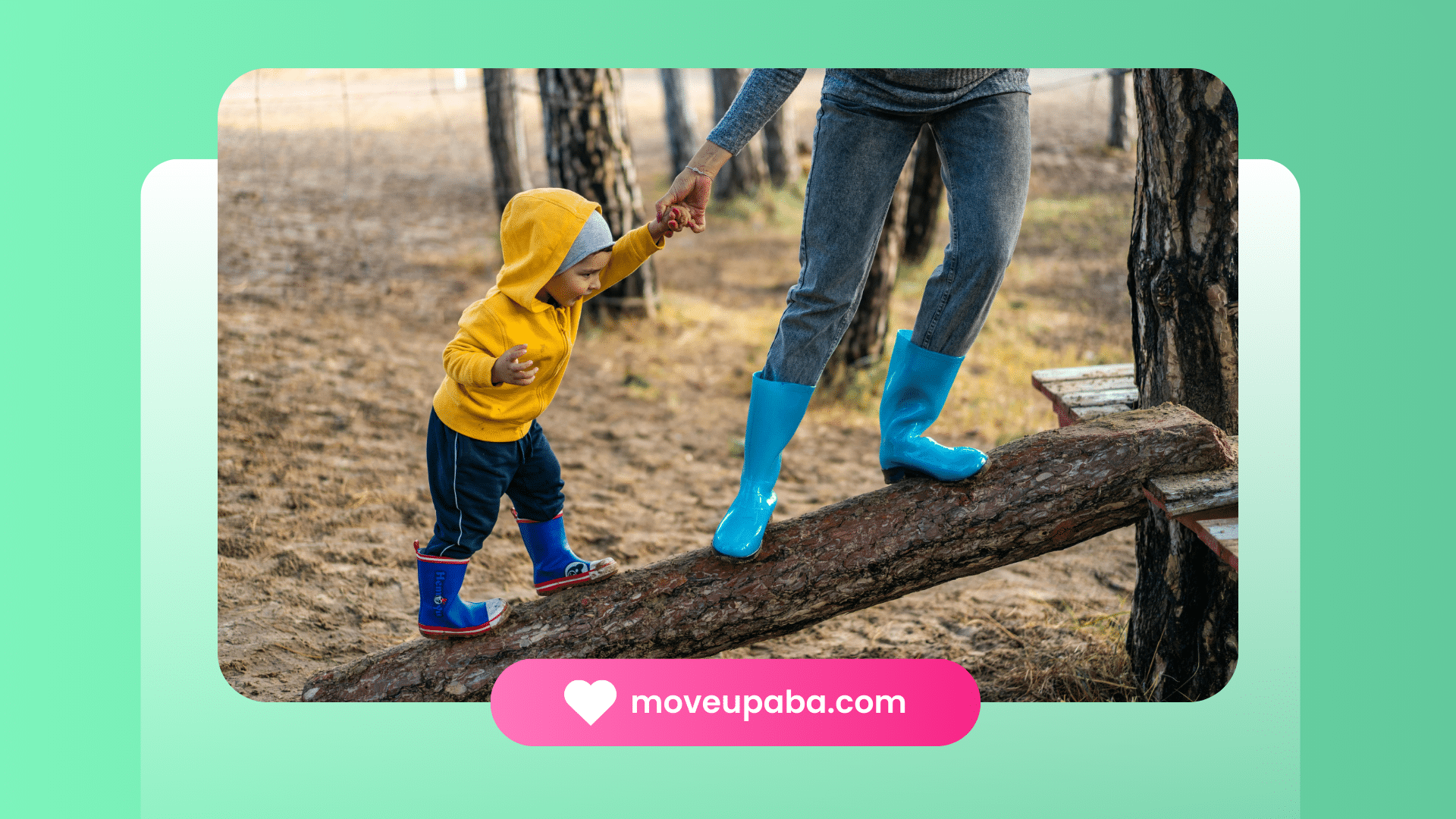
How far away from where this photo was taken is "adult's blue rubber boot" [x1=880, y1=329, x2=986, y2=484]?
2471mm

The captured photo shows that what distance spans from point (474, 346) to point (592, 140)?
10.9ft

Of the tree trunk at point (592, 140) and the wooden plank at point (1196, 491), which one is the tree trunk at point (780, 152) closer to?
the tree trunk at point (592, 140)

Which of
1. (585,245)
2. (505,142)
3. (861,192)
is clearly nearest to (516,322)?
(585,245)

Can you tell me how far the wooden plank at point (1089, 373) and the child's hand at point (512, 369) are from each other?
1576 millimetres

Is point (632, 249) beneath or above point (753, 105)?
beneath

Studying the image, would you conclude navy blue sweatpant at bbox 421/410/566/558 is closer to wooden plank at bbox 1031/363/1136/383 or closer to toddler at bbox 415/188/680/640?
toddler at bbox 415/188/680/640

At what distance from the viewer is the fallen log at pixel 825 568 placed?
2379 millimetres

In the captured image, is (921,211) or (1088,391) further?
(921,211)

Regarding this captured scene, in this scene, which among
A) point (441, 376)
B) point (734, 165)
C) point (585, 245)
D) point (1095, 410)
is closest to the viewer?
point (585, 245)

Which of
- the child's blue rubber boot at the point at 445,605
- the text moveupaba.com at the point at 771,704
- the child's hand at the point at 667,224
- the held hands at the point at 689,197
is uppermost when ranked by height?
the held hands at the point at 689,197

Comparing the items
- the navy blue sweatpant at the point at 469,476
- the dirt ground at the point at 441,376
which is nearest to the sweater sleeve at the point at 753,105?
the navy blue sweatpant at the point at 469,476

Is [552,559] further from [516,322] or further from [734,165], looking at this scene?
[734,165]

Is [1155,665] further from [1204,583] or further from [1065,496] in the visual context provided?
[1065,496]

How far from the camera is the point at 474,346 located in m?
2.21
